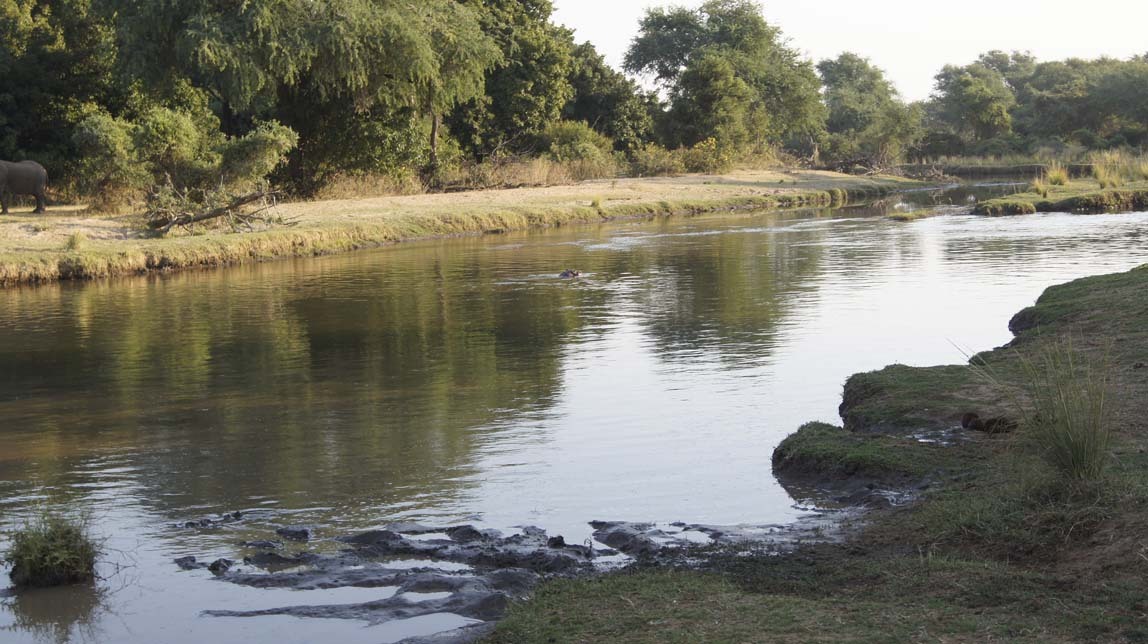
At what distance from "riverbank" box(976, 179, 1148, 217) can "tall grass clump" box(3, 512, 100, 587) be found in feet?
105

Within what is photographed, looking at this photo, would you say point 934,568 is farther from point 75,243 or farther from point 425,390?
point 75,243

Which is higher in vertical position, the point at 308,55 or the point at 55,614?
the point at 308,55

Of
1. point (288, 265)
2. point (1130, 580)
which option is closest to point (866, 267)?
point (288, 265)

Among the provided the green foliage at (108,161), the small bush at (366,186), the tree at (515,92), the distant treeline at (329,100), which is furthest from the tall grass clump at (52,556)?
the tree at (515,92)

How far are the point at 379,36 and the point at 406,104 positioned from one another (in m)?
3.55

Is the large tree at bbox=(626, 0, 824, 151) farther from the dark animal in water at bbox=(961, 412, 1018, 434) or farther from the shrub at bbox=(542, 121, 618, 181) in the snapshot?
the dark animal in water at bbox=(961, 412, 1018, 434)

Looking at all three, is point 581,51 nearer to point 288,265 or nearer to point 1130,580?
point 288,265

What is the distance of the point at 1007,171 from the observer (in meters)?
62.7

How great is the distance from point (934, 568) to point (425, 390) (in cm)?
758

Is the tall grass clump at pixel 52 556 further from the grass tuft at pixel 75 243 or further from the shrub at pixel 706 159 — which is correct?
the shrub at pixel 706 159

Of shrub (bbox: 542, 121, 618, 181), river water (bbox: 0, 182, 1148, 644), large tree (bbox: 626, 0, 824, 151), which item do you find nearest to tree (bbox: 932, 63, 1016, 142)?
large tree (bbox: 626, 0, 824, 151)

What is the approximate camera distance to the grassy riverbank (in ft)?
17.3

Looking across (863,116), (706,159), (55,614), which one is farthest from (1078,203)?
(863,116)

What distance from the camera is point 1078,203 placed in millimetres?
35719
